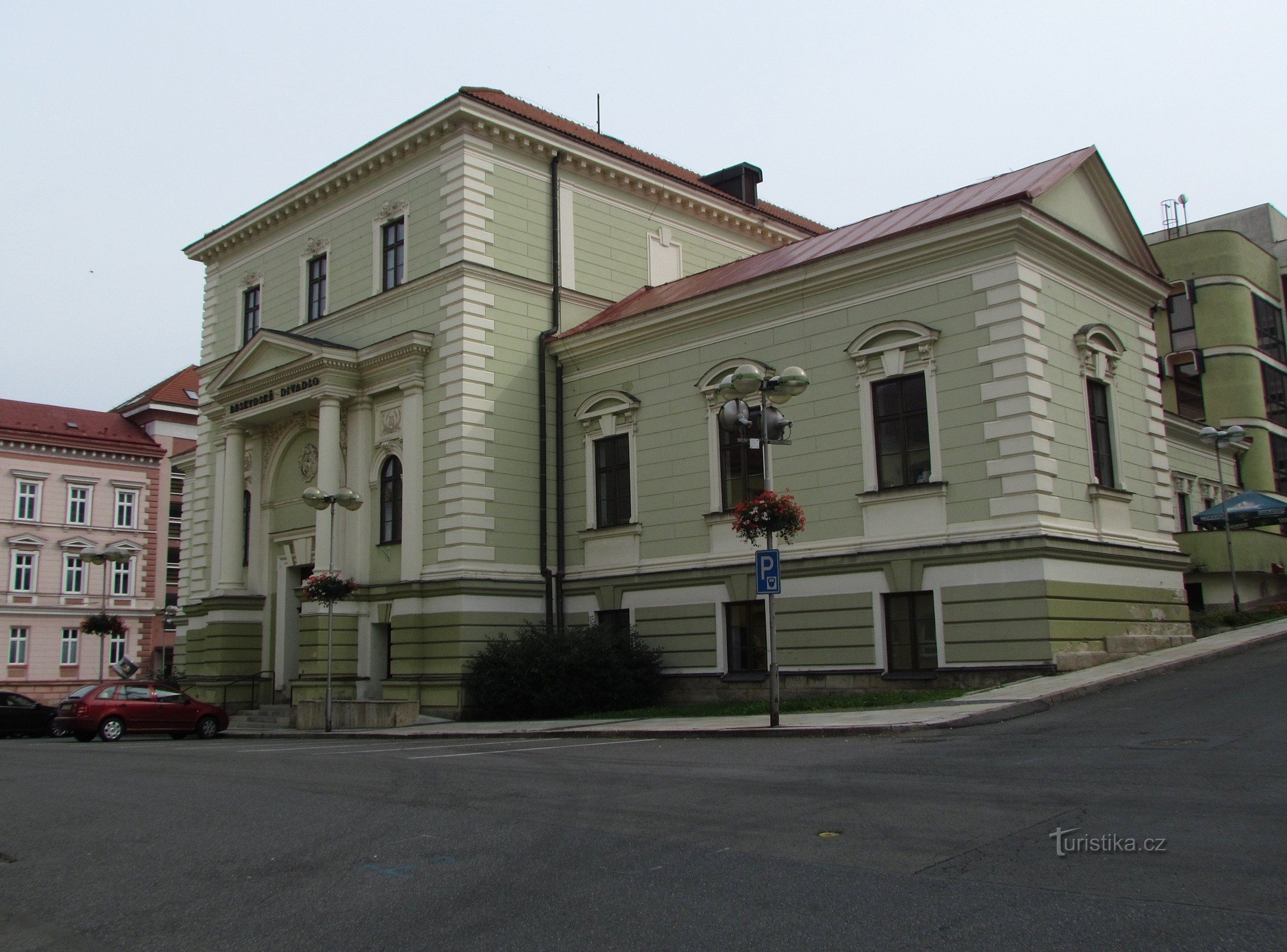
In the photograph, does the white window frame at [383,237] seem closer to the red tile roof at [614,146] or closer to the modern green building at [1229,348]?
the red tile roof at [614,146]

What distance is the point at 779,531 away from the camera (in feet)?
60.2

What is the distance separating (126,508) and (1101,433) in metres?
55.8

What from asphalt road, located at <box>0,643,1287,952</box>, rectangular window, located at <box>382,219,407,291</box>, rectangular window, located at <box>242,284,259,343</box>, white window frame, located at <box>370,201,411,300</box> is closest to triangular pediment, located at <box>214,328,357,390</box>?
white window frame, located at <box>370,201,411,300</box>

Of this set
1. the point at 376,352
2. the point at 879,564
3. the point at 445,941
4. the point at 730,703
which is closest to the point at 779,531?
the point at 879,564

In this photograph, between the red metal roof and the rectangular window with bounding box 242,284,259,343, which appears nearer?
the red metal roof

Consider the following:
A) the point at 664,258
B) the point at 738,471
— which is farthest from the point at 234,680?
the point at 664,258

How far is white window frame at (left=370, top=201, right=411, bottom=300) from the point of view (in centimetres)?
2995

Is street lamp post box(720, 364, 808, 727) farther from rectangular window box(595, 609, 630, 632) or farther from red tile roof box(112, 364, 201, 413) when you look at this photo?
red tile roof box(112, 364, 201, 413)

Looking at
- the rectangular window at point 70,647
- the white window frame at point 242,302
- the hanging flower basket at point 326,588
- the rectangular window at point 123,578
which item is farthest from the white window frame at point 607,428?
the rectangular window at point 123,578

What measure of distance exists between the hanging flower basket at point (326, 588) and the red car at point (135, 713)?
4861 mm

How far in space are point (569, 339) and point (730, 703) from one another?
10027 mm

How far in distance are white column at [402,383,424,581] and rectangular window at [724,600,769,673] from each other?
24.8 ft

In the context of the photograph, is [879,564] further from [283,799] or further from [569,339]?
[283,799]

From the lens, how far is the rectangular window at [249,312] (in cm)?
3588
